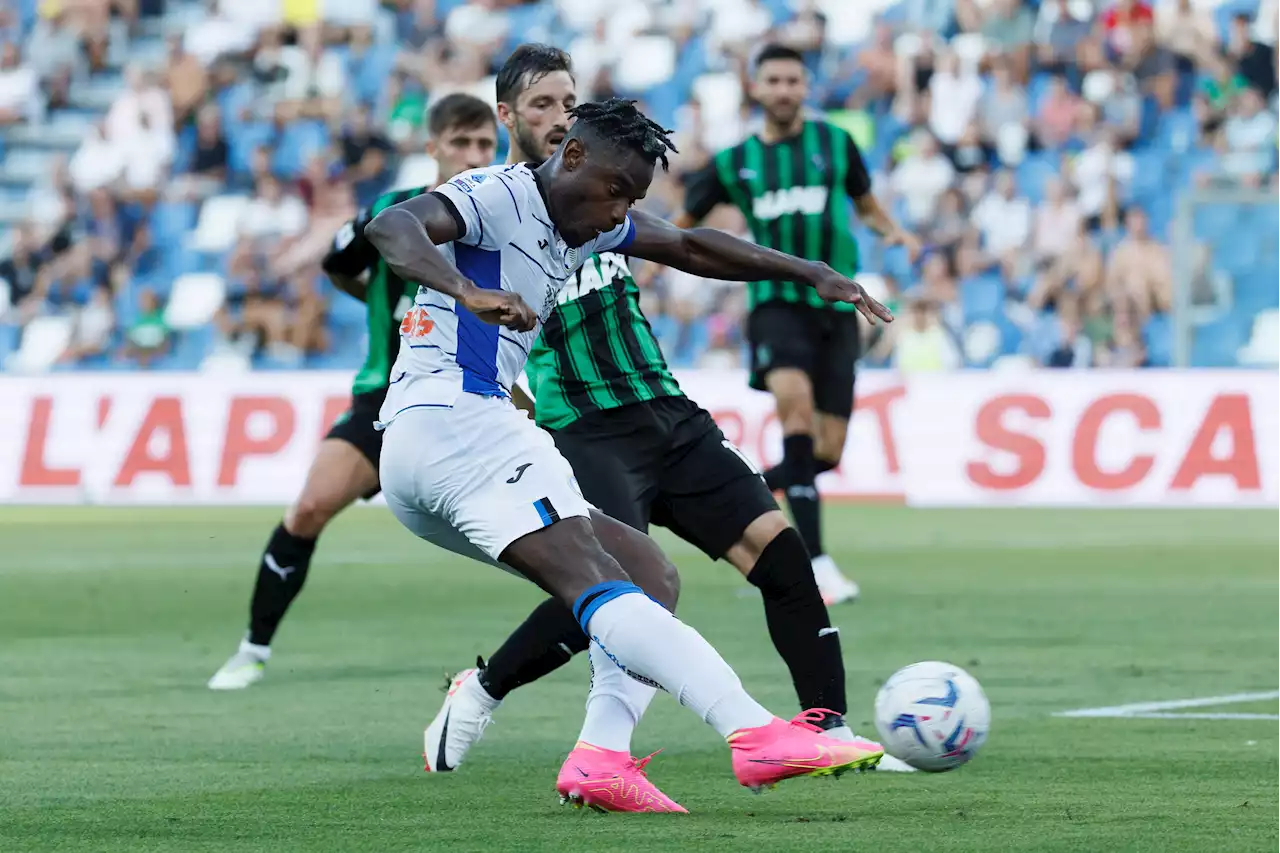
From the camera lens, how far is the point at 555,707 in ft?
26.2

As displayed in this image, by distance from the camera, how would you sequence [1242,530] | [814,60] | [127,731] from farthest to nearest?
[814,60] → [1242,530] → [127,731]

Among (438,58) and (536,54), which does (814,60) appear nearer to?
(438,58)

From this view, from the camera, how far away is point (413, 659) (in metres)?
9.55

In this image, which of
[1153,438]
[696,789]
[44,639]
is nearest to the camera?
[696,789]

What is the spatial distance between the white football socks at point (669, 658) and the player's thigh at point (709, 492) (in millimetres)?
1189

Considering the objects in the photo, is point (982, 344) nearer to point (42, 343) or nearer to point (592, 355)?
point (42, 343)

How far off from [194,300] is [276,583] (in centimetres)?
1487

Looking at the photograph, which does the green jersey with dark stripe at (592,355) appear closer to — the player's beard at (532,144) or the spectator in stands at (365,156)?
the player's beard at (532,144)

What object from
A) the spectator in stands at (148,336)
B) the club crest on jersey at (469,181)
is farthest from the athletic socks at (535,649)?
the spectator in stands at (148,336)

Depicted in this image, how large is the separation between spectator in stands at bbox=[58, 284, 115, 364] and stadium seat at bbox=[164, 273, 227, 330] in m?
0.62

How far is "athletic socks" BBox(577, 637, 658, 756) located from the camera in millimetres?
5832

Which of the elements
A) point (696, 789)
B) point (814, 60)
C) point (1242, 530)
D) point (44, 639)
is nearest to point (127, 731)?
point (696, 789)

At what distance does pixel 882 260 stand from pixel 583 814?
17.1m

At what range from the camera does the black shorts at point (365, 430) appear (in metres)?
8.84
